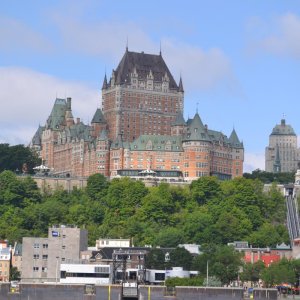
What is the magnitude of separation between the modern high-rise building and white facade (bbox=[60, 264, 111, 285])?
32.6 ft

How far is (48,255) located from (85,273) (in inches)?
595

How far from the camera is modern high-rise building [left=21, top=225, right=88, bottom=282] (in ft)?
497

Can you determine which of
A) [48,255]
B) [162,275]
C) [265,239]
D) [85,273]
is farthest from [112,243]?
[85,273]

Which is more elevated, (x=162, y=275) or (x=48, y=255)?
(x=48, y=255)

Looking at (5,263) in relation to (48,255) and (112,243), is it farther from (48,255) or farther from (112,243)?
(112,243)

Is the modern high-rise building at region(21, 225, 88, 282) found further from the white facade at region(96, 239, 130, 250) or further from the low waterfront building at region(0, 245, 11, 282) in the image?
the white facade at region(96, 239, 130, 250)

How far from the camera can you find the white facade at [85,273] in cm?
13675

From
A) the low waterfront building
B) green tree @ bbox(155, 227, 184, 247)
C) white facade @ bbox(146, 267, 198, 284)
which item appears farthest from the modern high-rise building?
green tree @ bbox(155, 227, 184, 247)

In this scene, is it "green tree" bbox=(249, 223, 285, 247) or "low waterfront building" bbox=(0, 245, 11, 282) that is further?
"green tree" bbox=(249, 223, 285, 247)

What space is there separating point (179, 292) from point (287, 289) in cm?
A: 3308

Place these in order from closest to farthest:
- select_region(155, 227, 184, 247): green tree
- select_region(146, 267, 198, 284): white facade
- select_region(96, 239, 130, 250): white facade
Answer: select_region(146, 267, 198, 284): white facade
select_region(96, 239, 130, 250): white facade
select_region(155, 227, 184, 247): green tree

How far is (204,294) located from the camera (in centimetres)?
11788

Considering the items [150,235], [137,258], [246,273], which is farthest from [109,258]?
[150,235]

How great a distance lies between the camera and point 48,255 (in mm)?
152750
